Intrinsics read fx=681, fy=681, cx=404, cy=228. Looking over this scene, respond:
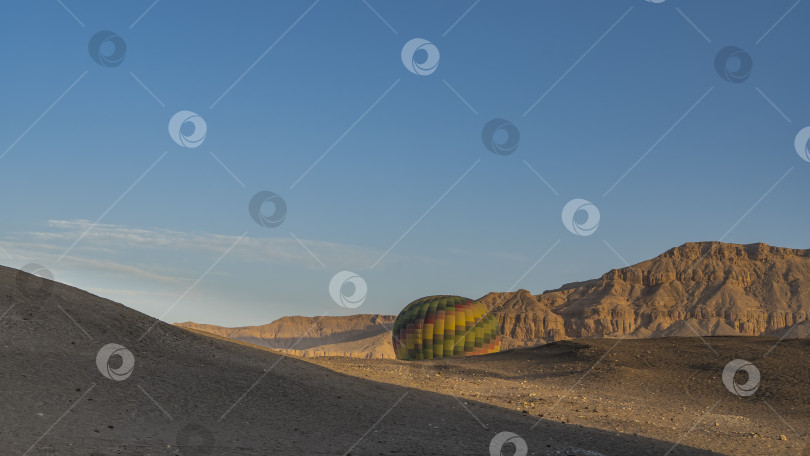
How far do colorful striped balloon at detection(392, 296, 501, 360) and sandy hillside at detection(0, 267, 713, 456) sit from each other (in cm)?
3376

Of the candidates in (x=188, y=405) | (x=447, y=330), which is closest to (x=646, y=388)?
(x=188, y=405)

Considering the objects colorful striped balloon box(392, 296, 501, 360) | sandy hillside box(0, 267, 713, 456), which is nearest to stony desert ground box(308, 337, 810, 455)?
sandy hillside box(0, 267, 713, 456)

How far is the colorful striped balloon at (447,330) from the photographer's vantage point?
5862 centimetres

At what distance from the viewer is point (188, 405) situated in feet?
59.8

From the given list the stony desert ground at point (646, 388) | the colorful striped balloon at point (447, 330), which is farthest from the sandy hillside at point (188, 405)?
the colorful striped balloon at point (447, 330)

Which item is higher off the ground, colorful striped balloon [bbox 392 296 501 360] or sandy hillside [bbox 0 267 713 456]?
colorful striped balloon [bbox 392 296 501 360]

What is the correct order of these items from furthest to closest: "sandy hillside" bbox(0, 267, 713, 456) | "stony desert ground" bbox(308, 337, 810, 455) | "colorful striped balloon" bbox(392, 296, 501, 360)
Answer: "colorful striped balloon" bbox(392, 296, 501, 360)
"stony desert ground" bbox(308, 337, 810, 455)
"sandy hillside" bbox(0, 267, 713, 456)

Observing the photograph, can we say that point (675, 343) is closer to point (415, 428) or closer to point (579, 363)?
point (579, 363)

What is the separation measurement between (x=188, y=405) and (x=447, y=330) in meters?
41.7

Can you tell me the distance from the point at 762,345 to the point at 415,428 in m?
30.2

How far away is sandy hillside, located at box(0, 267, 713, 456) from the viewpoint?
15.3m

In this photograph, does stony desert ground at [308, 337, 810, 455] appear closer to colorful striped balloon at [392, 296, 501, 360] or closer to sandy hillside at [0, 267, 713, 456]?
sandy hillside at [0, 267, 713, 456]

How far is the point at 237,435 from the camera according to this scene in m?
16.3

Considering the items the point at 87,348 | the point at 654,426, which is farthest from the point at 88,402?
the point at 654,426
